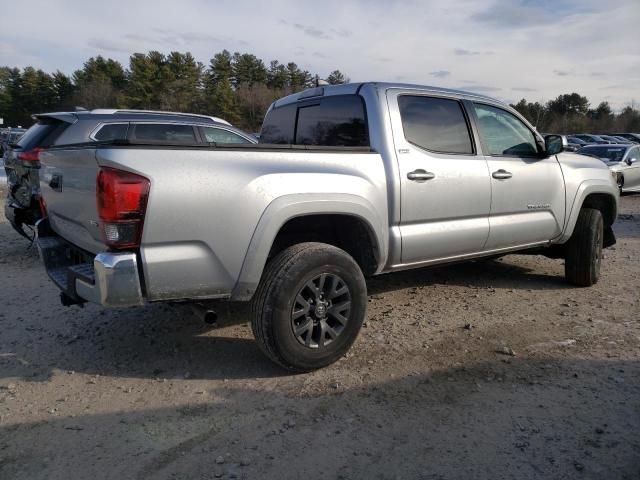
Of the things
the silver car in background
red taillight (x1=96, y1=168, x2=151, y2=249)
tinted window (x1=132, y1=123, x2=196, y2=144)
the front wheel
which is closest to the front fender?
the front wheel

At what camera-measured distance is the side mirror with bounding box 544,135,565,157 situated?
15.7 ft

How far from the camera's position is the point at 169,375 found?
11.2 ft

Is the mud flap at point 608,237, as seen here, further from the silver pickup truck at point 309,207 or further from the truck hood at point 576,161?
the silver pickup truck at point 309,207

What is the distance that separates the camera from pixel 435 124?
4082 millimetres

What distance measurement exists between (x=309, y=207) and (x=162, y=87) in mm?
58235

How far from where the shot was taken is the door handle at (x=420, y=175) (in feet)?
12.2

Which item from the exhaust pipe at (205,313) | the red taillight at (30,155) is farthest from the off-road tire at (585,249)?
the red taillight at (30,155)

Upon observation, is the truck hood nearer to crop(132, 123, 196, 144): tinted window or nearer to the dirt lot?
the dirt lot

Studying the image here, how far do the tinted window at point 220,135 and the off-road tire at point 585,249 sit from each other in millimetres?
4685

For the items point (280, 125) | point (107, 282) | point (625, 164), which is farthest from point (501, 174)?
point (625, 164)

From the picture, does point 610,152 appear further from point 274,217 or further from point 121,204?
point 121,204

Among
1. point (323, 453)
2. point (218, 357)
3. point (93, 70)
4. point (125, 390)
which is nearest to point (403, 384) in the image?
point (323, 453)

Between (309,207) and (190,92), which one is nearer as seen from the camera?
(309,207)

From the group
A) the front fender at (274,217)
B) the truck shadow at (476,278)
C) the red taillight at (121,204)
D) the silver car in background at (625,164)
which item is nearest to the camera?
the red taillight at (121,204)
